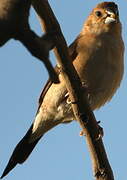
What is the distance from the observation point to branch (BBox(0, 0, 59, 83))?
69 cm

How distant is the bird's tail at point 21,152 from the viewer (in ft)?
15.4

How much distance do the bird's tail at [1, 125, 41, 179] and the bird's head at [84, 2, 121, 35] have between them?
1.66m

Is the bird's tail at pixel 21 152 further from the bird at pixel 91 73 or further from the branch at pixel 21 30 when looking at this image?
the branch at pixel 21 30

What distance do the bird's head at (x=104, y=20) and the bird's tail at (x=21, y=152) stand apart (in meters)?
1.66

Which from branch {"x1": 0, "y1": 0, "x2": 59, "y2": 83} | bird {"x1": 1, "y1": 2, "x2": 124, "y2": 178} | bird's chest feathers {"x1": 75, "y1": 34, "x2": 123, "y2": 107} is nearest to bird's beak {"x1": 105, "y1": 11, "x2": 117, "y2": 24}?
bird {"x1": 1, "y1": 2, "x2": 124, "y2": 178}

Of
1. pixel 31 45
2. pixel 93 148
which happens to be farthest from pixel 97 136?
pixel 31 45

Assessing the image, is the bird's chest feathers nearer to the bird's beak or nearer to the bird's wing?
the bird's wing

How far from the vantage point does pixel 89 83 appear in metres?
4.68

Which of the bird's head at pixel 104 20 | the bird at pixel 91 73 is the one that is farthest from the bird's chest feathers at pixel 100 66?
the bird's head at pixel 104 20

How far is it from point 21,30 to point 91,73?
397cm

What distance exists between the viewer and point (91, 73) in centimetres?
467

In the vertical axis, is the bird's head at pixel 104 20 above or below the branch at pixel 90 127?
above

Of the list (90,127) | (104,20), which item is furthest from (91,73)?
(90,127)

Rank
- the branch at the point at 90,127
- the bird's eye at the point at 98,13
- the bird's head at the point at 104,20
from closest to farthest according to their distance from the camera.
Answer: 1. the branch at the point at 90,127
2. the bird's head at the point at 104,20
3. the bird's eye at the point at 98,13
